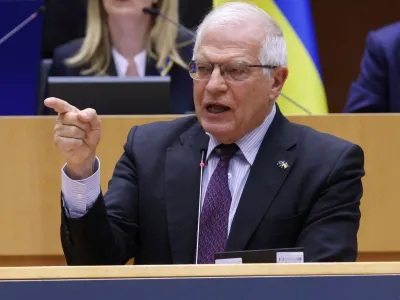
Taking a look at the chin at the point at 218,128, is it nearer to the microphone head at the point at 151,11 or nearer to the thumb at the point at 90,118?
the thumb at the point at 90,118

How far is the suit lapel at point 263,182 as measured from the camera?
2.28 metres

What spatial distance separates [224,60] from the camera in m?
2.31

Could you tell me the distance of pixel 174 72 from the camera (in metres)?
3.56

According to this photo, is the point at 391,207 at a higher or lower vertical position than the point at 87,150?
lower

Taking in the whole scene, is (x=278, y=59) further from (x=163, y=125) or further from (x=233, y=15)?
(x=163, y=125)

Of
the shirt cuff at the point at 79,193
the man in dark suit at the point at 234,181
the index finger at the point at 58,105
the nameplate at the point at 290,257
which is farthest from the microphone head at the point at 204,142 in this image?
the nameplate at the point at 290,257

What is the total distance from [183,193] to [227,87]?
29cm

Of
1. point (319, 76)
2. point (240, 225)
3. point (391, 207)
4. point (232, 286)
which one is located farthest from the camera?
point (319, 76)

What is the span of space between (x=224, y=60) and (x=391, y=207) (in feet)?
2.97

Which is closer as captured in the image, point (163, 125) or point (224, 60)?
Result: point (224, 60)

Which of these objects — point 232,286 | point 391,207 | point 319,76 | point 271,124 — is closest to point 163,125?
point 271,124

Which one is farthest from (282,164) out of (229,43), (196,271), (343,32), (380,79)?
(343,32)

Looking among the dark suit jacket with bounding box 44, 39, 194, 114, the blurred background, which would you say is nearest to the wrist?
the dark suit jacket with bounding box 44, 39, 194, 114

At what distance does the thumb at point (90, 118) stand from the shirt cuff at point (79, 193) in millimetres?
108
